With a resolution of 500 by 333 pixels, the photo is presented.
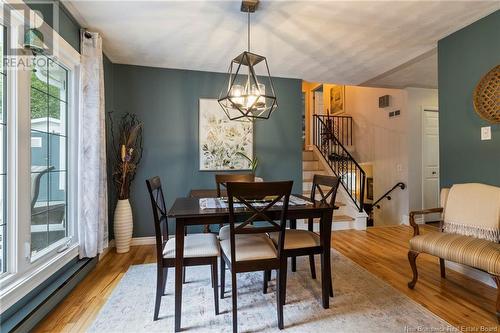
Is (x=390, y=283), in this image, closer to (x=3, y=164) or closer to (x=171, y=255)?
(x=171, y=255)

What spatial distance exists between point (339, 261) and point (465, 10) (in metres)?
2.77

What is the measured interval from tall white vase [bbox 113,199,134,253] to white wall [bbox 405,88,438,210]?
4737 mm

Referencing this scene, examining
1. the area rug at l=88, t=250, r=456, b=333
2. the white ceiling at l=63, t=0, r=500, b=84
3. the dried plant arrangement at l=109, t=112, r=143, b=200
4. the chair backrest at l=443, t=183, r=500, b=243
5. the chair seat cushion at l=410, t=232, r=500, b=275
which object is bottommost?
the area rug at l=88, t=250, r=456, b=333

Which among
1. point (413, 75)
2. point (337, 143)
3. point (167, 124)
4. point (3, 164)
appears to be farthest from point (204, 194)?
point (337, 143)

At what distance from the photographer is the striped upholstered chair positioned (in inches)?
75.6

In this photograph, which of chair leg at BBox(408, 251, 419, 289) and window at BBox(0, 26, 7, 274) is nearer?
window at BBox(0, 26, 7, 274)

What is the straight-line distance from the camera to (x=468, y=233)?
90.4 inches

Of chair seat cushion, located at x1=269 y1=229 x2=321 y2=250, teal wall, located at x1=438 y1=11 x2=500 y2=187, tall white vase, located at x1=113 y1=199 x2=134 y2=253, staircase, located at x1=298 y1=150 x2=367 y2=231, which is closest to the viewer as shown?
chair seat cushion, located at x1=269 y1=229 x2=321 y2=250

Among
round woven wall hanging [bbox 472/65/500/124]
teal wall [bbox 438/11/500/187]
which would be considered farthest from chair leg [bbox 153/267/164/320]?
round woven wall hanging [bbox 472/65/500/124]

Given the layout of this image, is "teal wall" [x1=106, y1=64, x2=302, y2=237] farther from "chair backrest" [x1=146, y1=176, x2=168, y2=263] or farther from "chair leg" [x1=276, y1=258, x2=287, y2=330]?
"chair leg" [x1=276, y1=258, x2=287, y2=330]

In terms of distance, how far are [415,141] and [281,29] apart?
3.51m

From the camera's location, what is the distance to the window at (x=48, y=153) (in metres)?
2.03

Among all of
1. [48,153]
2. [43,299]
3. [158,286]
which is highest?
[48,153]

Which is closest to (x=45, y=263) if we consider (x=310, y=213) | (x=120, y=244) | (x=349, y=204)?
(x=120, y=244)
